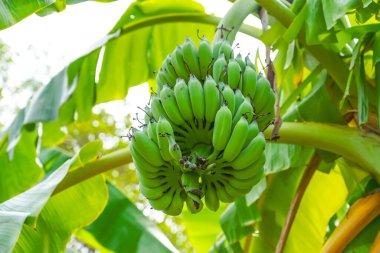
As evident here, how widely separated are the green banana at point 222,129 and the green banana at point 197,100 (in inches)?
1.5

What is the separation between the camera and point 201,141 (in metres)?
0.94

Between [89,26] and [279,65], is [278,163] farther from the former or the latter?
[89,26]

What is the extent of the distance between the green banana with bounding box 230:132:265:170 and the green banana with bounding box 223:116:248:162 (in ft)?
0.04

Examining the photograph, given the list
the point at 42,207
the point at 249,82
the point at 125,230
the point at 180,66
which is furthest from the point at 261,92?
Result: the point at 125,230

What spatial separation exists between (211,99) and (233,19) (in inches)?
12.1

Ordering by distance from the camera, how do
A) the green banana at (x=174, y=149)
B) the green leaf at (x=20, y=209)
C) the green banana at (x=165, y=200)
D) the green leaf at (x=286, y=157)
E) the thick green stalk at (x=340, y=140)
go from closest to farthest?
1. the green banana at (x=174, y=149)
2. the green banana at (x=165, y=200)
3. the green leaf at (x=20, y=209)
4. the thick green stalk at (x=340, y=140)
5. the green leaf at (x=286, y=157)

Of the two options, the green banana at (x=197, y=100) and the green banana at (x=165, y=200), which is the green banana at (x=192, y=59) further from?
the green banana at (x=165, y=200)

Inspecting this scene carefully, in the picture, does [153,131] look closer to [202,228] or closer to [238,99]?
[238,99]

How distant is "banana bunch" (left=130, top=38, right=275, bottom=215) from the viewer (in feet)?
2.87

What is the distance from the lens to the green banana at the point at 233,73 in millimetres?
963

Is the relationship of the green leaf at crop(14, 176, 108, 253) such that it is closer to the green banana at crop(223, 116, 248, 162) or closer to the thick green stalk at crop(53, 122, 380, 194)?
the thick green stalk at crop(53, 122, 380, 194)

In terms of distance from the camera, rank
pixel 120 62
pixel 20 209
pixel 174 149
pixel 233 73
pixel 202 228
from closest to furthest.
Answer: pixel 174 149
pixel 233 73
pixel 20 209
pixel 120 62
pixel 202 228

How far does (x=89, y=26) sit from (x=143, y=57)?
0.74 meters

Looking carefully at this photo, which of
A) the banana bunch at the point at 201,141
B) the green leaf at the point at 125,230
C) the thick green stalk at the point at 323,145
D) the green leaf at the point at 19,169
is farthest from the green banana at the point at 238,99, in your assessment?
the green leaf at the point at 19,169
